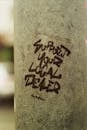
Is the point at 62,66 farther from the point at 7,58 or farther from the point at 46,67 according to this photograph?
the point at 7,58

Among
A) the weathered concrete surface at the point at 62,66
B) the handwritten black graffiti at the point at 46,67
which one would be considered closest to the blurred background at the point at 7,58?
the weathered concrete surface at the point at 62,66

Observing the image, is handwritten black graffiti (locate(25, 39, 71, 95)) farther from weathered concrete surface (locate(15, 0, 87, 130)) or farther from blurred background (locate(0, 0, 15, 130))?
blurred background (locate(0, 0, 15, 130))

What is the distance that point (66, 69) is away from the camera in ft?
14.4

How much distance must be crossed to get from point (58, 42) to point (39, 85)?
25.5 inches

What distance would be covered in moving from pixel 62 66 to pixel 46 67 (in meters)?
0.22

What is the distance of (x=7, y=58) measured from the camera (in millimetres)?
4438

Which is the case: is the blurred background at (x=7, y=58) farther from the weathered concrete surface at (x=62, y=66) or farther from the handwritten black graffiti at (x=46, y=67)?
the handwritten black graffiti at (x=46, y=67)

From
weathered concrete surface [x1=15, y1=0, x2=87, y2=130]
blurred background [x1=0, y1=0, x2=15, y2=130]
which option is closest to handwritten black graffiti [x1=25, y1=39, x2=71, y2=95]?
weathered concrete surface [x1=15, y1=0, x2=87, y2=130]

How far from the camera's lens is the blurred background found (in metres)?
4.41

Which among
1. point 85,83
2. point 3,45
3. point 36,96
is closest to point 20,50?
point 3,45

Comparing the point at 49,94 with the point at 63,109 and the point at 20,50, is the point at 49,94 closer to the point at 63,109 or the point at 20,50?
the point at 63,109

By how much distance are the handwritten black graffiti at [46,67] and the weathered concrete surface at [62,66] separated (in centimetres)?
5

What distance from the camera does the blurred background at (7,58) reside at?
173 inches

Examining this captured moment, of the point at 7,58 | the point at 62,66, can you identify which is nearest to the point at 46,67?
the point at 62,66
